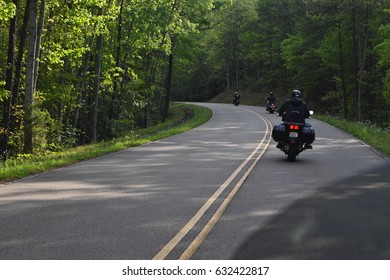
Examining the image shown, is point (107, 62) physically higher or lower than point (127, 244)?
higher

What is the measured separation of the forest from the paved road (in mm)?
8143

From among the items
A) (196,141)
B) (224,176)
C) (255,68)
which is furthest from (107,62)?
(255,68)

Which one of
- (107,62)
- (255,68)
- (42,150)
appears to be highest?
(255,68)

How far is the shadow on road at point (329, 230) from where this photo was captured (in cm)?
541

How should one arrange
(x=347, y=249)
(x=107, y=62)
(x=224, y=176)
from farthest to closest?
(x=107, y=62) < (x=224, y=176) < (x=347, y=249)

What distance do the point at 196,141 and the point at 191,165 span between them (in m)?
7.42

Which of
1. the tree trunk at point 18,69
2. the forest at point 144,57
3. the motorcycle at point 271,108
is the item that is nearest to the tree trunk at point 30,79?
the forest at point 144,57

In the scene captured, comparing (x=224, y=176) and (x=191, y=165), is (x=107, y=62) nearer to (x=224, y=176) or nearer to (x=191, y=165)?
(x=191, y=165)

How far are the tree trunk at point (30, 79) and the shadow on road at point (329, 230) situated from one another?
12.0m

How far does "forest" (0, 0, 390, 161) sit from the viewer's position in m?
19.9

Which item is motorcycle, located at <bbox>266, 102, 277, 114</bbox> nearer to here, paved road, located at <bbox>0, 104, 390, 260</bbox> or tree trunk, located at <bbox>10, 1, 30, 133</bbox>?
tree trunk, located at <bbox>10, 1, 30, 133</bbox>
